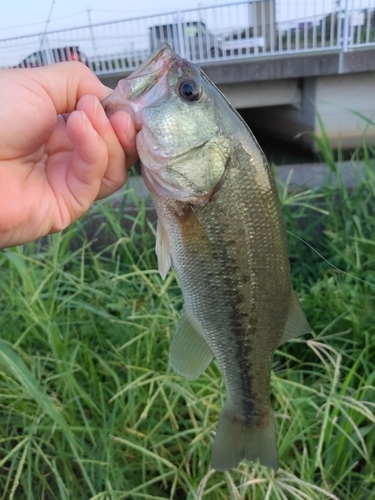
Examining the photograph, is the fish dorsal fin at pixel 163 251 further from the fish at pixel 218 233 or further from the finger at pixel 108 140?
the finger at pixel 108 140

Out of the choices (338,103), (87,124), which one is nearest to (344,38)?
(338,103)

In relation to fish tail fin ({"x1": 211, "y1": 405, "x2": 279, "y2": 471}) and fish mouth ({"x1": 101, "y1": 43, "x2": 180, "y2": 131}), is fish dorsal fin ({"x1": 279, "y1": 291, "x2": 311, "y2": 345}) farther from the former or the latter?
fish mouth ({"x1": 101, "y1": 43, "x2": 180, "y2": 131})

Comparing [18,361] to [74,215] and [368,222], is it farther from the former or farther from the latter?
[368,222]

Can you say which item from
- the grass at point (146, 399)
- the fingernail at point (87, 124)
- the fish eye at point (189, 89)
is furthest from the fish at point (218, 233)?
the grass at point (146, 399)

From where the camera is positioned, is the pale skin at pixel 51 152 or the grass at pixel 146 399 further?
the grass at pixel 146 399

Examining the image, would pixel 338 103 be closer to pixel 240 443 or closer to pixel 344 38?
pixel 344 38
